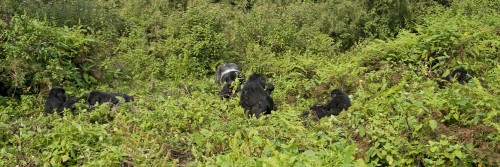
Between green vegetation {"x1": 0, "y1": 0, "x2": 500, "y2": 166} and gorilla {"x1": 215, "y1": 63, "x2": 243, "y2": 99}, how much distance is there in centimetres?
26

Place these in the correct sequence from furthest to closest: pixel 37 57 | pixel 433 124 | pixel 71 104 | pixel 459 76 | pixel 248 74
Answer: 1. pixel 248 74
2. pixel 37 57
3. pixel 459 76
4. pixel 71 104
5. pixel 433 124

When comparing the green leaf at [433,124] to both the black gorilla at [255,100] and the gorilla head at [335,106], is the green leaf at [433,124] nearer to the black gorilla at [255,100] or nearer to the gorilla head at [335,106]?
the gorilla head at [335,106]

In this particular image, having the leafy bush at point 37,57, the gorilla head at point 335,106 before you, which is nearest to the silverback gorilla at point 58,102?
the leafy bush at point 37,57

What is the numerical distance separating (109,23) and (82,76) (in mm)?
2055

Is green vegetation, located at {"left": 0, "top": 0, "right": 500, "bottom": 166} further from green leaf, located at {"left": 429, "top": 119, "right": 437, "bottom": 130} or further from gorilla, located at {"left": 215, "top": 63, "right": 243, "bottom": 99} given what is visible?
gorilla, located at {"left": 215, "top": 63, "right": 243, "bottom": 99}

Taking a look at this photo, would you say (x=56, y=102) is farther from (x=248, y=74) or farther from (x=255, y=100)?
(x=248, y=74)

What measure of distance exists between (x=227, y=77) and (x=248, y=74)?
1.87 ft

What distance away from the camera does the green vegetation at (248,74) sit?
4461mm

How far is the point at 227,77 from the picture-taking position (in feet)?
25.2

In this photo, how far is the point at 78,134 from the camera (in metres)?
4.77

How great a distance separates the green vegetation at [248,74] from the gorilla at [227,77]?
0.26 meters

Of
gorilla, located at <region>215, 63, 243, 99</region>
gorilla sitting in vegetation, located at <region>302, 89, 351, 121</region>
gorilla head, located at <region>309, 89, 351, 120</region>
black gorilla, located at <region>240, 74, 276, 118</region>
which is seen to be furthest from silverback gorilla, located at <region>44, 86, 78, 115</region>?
gorilla head, located at <region>309, 89, 351, 120</region>

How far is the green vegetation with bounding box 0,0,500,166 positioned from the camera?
4461 mm

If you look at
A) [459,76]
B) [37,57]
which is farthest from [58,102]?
[459,76]
